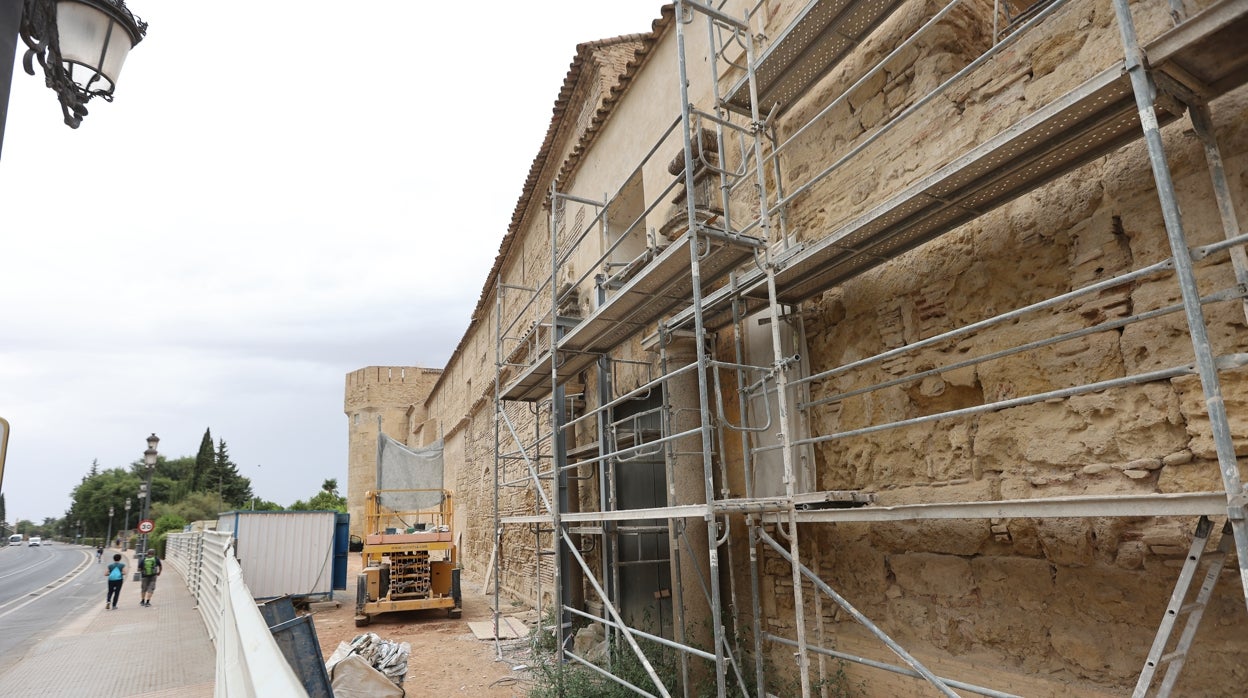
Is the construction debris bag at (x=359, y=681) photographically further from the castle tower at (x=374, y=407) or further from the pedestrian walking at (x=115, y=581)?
the castle tower at (x=374, y=407)

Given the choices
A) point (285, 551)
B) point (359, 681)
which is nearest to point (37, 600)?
point (285, 551)

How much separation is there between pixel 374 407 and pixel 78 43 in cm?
3241

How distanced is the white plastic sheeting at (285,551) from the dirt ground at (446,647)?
0.67 meters

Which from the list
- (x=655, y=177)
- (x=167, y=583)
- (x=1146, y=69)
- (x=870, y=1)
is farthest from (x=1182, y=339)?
(x=167, y=583)

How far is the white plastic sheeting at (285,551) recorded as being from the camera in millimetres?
13039

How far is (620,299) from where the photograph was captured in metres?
5.89

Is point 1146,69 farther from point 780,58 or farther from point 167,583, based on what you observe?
point 167,583

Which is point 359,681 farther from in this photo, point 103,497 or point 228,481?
point 103,497

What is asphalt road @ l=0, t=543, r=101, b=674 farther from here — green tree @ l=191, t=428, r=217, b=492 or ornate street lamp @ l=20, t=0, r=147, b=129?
green tree @ l=191, t=428, r=217, b=492

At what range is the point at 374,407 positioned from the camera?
1318 inches

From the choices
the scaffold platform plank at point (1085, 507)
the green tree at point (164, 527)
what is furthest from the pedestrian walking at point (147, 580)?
the green tree at point (164, 527)

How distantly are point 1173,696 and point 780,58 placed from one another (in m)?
4.37

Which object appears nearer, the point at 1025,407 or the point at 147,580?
the point at 1025,407

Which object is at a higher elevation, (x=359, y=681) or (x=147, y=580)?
(x=147, y=580)
